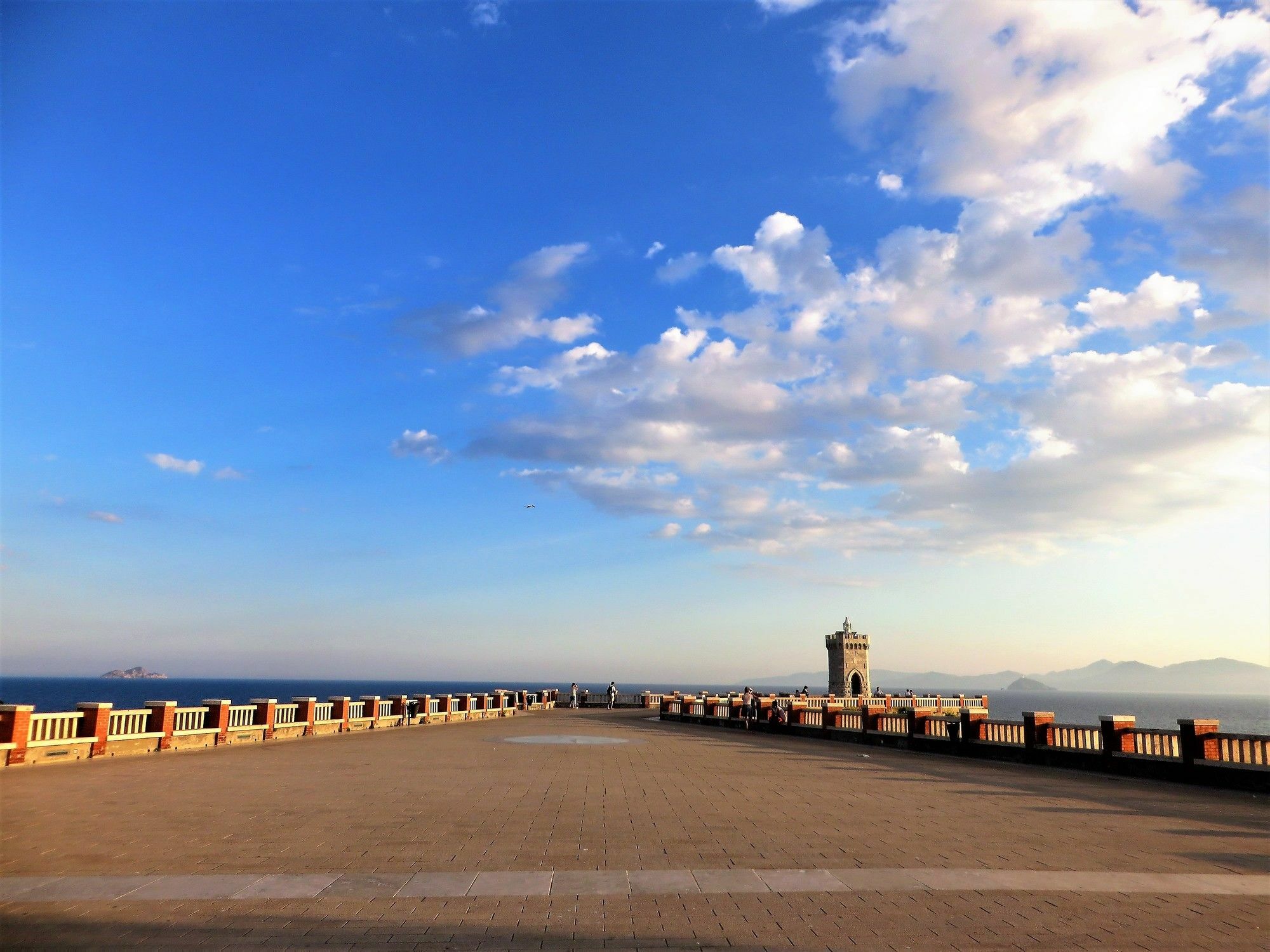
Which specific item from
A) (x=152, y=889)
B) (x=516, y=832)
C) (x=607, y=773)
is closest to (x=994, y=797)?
(x=607, y=773)

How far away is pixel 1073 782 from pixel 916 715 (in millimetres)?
8498

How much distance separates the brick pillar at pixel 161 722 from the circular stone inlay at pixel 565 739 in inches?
376

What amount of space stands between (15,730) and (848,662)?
67.2m

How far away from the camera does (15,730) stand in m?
18.1

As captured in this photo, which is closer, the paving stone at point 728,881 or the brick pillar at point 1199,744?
the paving stone at point 728,881

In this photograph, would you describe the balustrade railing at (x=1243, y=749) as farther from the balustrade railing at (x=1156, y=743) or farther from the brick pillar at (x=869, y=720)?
the brick pillar at (x=869, y=720)

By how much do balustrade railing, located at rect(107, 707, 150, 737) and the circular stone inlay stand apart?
10211mm

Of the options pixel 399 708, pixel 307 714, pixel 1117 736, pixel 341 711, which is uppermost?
pixel 1117 736

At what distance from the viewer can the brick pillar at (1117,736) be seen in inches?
739

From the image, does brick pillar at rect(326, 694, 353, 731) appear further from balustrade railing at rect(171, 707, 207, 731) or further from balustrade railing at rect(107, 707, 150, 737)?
balustrade railing at rect(107, 707, 150, 737)

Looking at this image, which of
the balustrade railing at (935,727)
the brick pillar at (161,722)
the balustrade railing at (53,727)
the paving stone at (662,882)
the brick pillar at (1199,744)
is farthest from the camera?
the balustrade railing at (935,727)

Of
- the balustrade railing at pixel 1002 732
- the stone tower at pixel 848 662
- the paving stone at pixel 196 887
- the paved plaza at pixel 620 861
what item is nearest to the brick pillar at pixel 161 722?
the paved plaza at pixel 620 861

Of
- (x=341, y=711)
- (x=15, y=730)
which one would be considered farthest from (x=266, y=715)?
(x=15, y=730)

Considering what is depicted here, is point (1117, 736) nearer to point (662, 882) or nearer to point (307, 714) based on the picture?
point (662, 882)
